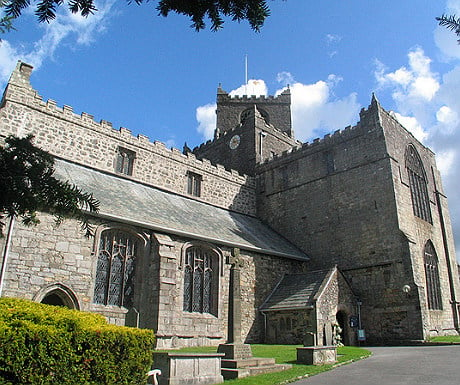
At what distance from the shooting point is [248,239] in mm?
21766

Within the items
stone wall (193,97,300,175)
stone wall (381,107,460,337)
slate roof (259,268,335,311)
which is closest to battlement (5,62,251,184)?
stone wall (193,97,300,175)

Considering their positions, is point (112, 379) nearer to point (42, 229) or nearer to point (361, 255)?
point (42, 229)

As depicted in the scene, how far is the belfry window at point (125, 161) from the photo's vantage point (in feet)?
70.7

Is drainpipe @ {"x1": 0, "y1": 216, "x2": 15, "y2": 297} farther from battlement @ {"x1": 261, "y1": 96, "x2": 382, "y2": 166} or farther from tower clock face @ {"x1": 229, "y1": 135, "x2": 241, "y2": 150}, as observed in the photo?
tower clock face @ {"x1": 229, "y1": 135, "x2": 241, "y2": 150}

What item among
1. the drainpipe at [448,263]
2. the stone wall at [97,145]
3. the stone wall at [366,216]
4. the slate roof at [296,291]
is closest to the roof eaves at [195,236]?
the slate roof at [296,291]

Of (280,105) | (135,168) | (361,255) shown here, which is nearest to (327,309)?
(361,255)

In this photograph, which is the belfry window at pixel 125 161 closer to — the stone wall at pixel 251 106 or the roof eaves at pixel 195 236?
the roof eaves at pixel 195 236

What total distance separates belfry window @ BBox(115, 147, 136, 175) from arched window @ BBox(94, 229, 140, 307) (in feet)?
19.0

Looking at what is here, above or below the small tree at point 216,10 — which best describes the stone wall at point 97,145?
above

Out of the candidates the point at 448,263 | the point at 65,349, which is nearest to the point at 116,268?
the point at 65,349

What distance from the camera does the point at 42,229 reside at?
47.1 ft

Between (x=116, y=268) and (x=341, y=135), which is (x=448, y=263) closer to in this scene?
(x=341, y=135)

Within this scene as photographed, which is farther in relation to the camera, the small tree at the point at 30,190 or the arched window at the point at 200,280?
the arched window at the point at 200,280

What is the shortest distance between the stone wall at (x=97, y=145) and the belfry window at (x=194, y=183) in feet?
0.64
